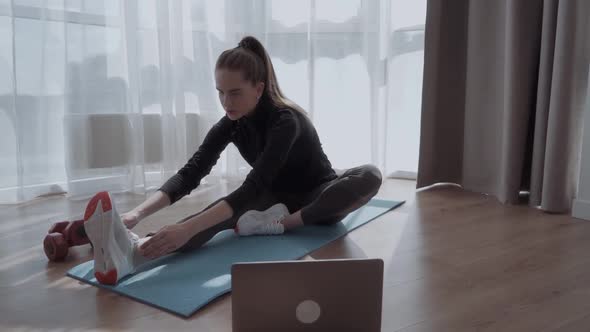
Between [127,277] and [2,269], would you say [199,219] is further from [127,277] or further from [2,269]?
[2,269]

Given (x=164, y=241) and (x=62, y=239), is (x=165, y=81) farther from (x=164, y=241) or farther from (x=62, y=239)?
(x=164, y=241)

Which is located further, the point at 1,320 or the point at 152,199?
the point at 152,199

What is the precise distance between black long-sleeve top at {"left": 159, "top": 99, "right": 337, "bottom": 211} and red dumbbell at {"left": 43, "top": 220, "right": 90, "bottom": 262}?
25 cm

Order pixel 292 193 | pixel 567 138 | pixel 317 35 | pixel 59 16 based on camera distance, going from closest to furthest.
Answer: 1. pixel 292 193
2. pixel 567 138
3. pixel 59 16
4. pixel 317 35

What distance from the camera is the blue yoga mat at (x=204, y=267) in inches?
44.4

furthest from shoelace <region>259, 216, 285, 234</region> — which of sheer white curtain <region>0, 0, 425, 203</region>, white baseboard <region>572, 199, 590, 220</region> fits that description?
white baseboard <region>572, 199, 590, 220</region>

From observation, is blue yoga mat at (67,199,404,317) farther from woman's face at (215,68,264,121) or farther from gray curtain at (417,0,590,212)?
gray curtain at (417,0,590,212)

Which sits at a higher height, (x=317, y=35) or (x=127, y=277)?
(x=317, y=35)

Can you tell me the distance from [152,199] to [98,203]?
0.31 metres

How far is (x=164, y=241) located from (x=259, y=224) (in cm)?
41

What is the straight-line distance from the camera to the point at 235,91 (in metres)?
1.46

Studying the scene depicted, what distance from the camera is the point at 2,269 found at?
135 cm

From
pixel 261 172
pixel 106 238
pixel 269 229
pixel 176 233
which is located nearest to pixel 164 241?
pixel 176 233

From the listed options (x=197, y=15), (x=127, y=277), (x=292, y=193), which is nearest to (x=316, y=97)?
(x=197, y=15)
